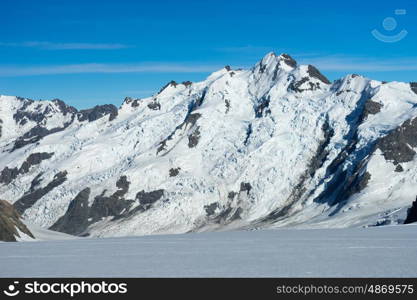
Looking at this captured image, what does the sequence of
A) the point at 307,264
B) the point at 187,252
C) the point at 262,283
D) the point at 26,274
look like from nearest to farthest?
1. the point at 262,283
2. the point at 26,274
3. the point at 307,264
4. the point at 187,252

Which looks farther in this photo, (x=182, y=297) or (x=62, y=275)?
(x=62, y=275)

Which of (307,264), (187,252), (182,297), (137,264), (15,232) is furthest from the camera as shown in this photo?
(15,232)

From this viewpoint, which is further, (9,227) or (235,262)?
(9,227)

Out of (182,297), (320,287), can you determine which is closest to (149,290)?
(182,297)

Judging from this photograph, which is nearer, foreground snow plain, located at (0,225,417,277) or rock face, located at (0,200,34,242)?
foreground snow plain, located at (0,225,417,277)

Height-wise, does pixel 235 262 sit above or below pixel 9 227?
below

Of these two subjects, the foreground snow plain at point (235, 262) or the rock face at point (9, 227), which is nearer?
the foreground snow plain at point (235, 262)

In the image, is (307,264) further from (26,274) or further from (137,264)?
(26,274)

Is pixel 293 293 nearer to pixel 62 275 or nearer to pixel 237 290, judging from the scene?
pixel 237 290

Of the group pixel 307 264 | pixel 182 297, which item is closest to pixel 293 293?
pixel 182 297
